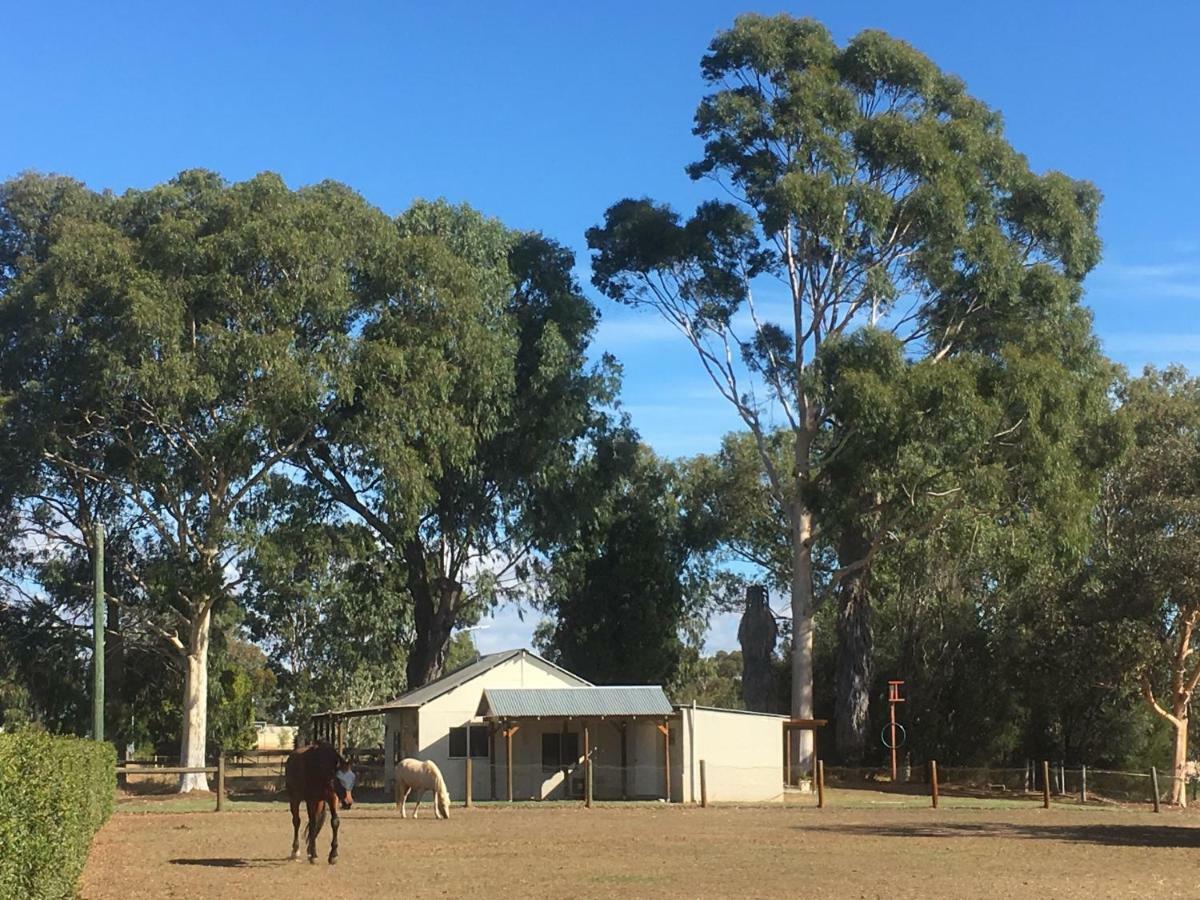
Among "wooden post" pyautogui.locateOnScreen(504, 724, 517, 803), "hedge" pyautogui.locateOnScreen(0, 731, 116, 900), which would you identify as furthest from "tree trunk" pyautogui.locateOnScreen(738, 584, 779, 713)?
"hedge" pyautogui.locateOnScreen(0, 731, 116, 900)

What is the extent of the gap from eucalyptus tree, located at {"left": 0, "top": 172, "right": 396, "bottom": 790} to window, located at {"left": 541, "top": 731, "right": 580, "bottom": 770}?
31.7 feet

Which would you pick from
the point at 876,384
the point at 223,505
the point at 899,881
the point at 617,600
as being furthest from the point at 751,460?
the point at 899,881

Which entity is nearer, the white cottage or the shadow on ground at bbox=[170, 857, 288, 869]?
the shadow on ground at bbox=[170, 857, 288, 869]

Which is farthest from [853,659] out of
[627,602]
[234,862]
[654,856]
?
[234,862]

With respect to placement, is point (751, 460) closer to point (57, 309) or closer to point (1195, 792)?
point (1195, 792)

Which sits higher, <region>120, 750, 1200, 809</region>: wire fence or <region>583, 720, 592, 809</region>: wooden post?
<region>583, 720, 592, 809</region>: wooden post

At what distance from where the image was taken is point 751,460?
2226 inches

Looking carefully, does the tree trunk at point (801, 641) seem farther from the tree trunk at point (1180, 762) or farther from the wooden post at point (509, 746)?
the tree trunk at point (1180, 762)

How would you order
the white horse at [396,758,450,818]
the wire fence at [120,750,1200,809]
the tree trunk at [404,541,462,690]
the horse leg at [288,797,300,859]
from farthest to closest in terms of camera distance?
the tree trunk at [404,541,462,690], the wire fence at [120,750,1200,809], the white horse at [396,758,450,818], the horse leg at [288,797,300,859]

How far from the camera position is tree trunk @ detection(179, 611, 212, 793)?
129 feet

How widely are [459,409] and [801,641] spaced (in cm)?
1237

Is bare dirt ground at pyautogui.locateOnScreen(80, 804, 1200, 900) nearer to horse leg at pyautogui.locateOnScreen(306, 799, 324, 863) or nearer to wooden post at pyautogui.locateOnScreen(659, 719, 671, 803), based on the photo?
horse leg at pyautogui.locateOnScreen(306, 799, 324, 863)

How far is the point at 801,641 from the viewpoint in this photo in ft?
140

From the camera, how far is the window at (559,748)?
129 ft
